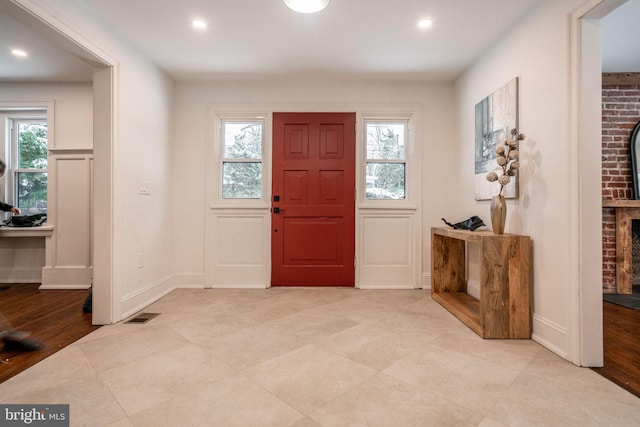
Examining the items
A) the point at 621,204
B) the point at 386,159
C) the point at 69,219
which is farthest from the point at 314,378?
the point at 621,204

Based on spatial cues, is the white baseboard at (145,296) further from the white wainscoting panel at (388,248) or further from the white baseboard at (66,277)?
the white wainscoting panel at (388,248)

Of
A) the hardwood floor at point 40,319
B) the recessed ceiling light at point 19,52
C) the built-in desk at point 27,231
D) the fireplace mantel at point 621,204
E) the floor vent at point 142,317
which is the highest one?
the recessed ceiling light at point 19,52

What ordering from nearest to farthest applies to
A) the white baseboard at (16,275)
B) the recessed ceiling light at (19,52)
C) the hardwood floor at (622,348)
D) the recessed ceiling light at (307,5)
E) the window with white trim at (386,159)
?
the hardwood floor at (622,348), the recessed ceiling light at (307,5), the recessed ceiling light at (19,52), the window with white trim at (386,159), the white baseboard at (16,275)

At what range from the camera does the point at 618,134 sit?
12.0ft

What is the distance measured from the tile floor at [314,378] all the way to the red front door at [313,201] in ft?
3.90

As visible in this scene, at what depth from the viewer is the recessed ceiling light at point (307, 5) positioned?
2.20 m

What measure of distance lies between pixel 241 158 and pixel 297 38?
1659 millimetres

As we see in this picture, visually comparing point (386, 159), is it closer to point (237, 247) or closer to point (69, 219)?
point (237, 247)

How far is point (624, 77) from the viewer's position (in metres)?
3.62

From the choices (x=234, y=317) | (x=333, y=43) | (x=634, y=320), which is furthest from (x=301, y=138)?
(x=634, y=320)

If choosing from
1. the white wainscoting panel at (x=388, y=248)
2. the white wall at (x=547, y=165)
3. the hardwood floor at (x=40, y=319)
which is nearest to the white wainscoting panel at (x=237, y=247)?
the white wainscoting panel at (x=388, y=248)

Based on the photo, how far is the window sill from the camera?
12.3ft

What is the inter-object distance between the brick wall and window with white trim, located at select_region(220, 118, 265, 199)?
4.36m

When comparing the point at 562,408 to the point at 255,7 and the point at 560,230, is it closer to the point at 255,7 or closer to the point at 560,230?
the point at 560,230
